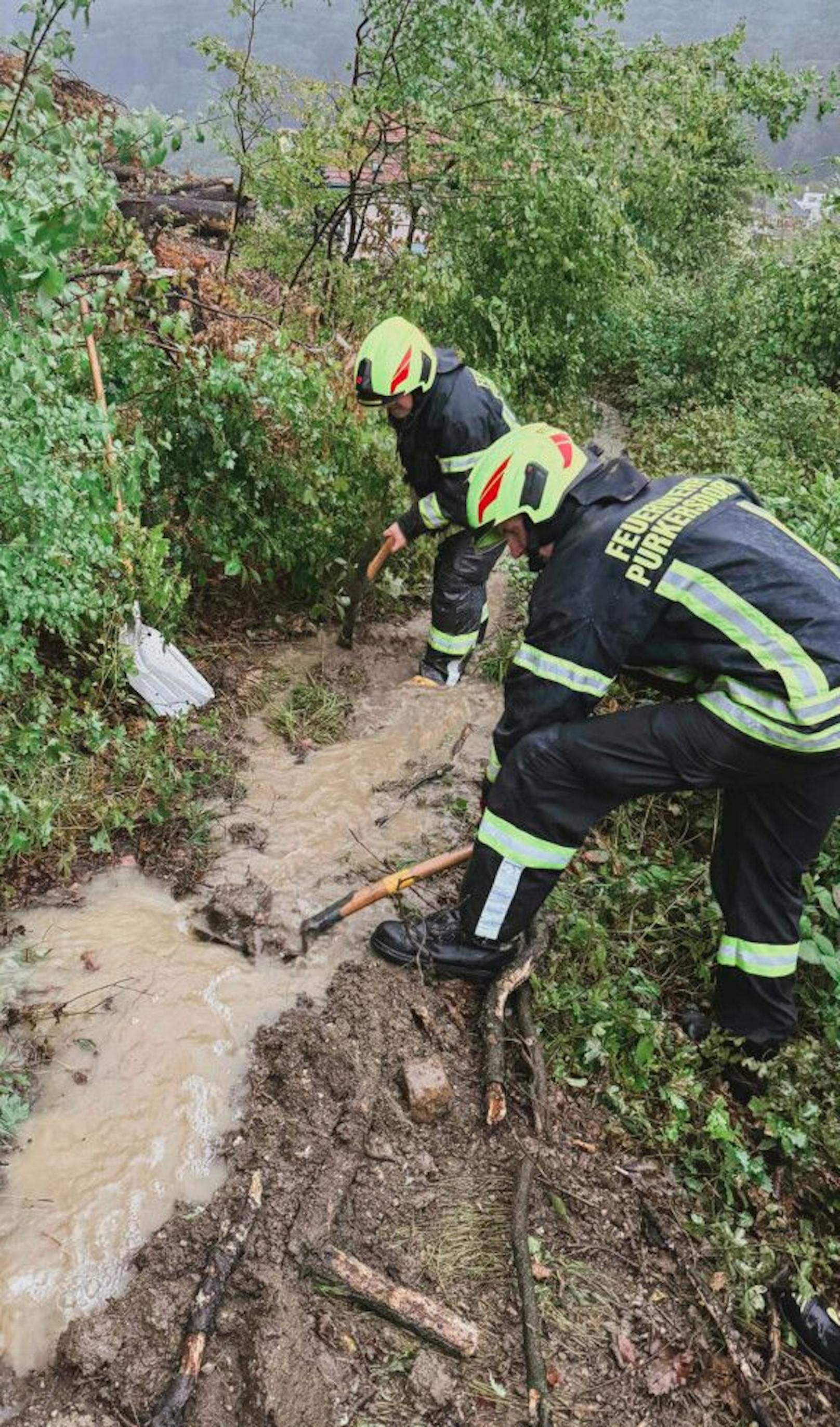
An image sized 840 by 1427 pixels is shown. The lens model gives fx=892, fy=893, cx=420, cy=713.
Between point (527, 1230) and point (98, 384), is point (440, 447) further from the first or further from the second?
point (527, 1230)

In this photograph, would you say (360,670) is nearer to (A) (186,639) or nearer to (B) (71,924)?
(A) (186,639)

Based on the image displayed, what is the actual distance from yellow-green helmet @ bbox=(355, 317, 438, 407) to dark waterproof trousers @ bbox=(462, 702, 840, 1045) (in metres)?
2.16

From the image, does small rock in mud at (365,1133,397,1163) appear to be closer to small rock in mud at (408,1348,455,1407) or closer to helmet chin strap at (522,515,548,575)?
small rock in mud at (408,1348,455,1407)

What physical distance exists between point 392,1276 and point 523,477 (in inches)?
91.0

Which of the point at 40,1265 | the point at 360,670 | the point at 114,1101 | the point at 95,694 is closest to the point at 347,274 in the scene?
the point at 360,670

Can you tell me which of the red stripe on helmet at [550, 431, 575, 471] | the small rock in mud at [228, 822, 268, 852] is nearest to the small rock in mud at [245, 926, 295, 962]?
the small rock in mud at [228, 822, 268, 852]

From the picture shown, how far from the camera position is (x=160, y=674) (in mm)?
4297

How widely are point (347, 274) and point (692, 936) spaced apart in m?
5.30

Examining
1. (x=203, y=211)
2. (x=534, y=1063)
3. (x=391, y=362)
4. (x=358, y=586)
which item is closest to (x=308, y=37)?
(x=203, y=211)

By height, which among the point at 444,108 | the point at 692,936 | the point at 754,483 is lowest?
the point at 692,936

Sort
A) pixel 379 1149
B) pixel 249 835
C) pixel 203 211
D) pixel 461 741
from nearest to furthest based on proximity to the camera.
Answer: pixel 379 1149, pixel 249 835, pixel 461 741, pixel 203 211

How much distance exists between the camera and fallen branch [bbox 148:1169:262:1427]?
212 cm

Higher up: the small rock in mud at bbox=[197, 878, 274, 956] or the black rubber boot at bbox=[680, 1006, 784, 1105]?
the black rubber boot at bbox=[680, 1006, 784, 1105]

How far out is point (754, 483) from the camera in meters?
6.70
